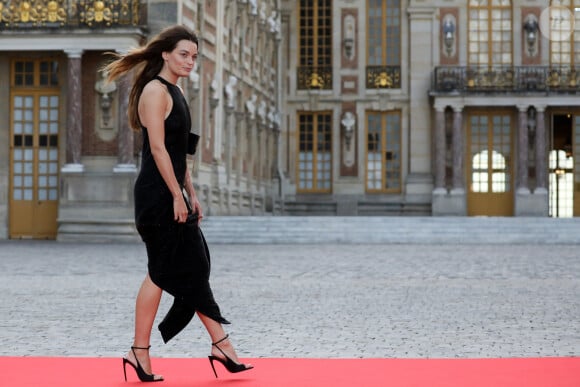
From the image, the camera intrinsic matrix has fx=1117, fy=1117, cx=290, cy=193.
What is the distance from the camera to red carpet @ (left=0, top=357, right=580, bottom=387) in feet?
19.4

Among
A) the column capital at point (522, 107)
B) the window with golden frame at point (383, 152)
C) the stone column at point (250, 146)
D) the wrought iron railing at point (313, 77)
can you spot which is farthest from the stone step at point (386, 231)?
the wrought iron railing at point (313, 77)

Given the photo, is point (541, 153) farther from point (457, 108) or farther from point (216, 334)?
point (216, 334)

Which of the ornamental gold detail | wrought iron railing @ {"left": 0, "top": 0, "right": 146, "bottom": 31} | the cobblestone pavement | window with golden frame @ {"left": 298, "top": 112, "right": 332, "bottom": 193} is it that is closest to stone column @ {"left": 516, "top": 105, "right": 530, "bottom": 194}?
window with golden frame @ {"left": 298, "top": 112, "right": 332, "bottom": 193}

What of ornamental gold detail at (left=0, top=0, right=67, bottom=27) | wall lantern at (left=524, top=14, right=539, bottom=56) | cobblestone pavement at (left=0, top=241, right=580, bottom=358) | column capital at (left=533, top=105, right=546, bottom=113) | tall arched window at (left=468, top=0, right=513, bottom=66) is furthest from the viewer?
tall arched window at (left=468, top=0, right=513, bottom=66)

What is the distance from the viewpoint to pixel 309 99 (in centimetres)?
4244

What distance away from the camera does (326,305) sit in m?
11.0

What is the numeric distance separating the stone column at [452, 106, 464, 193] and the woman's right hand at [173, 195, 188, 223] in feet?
115

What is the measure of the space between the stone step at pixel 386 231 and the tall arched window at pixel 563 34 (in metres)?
14.7

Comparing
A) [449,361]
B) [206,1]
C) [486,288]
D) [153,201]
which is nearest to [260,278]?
[486,288]

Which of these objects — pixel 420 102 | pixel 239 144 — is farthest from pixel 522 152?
pixel 239 144

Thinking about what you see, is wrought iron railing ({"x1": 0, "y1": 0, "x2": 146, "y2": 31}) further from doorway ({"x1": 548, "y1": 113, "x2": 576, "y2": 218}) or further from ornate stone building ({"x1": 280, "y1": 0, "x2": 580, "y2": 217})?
doorway ({"x1": 548, "y1": 113, "x2": 576, "y2": 218})

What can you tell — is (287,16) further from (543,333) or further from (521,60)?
(543,333)

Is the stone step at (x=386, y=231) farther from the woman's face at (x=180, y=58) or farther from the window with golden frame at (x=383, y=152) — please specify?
the woman's face at (x=180, y=58)

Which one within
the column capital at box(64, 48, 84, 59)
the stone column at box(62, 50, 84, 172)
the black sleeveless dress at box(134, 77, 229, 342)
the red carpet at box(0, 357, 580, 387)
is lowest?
the red carpet at box(0, 357, 580, 387)
